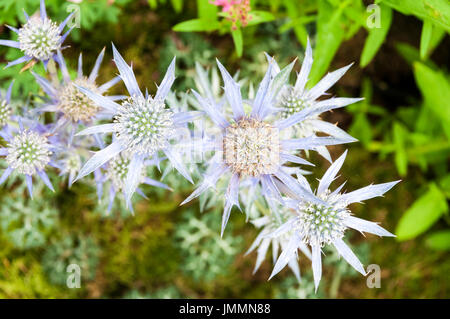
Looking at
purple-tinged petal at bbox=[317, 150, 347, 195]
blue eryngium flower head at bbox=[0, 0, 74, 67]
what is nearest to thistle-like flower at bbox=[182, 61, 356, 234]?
purple-tinged petal at bbox=[317, 150, 347, 195]

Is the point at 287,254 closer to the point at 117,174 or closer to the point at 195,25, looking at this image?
the point at 117,174

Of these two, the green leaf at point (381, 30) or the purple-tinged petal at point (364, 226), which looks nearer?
the purple-tinged petal at point (364, 226)

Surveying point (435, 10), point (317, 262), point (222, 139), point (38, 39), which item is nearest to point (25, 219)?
point (38, 39)

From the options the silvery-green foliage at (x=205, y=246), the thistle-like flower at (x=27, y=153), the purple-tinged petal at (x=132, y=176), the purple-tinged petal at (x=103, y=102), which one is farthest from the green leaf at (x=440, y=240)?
the thistle-like flower at (x=27, y=153)

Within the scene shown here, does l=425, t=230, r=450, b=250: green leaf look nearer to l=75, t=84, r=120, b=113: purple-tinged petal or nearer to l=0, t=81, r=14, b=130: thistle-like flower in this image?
l=75, t=84, r=120, b=113: purple-tinged petal

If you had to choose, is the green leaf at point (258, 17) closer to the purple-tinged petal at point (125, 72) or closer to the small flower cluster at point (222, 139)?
the small flower cluster at point (222, 139)

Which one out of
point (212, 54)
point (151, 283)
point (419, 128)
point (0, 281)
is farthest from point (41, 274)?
point (419, 128)
